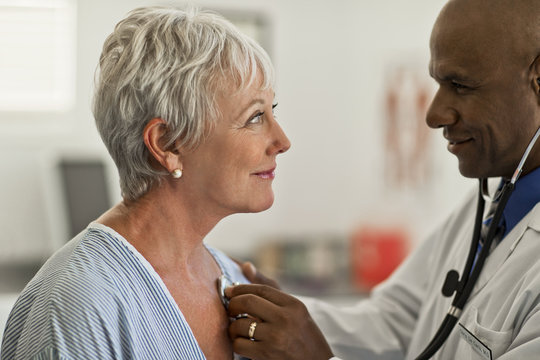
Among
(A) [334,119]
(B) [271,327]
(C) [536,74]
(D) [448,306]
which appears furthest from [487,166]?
(A) [334,119]

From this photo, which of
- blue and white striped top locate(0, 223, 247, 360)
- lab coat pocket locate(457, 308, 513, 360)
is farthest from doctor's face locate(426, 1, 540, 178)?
blue and white striped top locate(0, 223, 247, 360)

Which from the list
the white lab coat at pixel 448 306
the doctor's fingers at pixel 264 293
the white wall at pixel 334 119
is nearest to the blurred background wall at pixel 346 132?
the white wall at pixel 334 119

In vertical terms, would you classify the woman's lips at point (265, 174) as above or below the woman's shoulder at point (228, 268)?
above

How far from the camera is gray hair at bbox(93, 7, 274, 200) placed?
45.9 inches

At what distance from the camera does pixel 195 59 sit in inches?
46.3

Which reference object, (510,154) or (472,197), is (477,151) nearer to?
(510,154)

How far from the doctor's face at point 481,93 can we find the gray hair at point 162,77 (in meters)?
0.42

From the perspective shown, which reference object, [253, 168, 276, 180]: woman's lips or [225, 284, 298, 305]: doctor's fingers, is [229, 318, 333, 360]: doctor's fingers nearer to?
[225, 284, 298, 305]: doctor's fingers

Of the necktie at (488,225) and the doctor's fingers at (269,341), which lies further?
the necktie at (488,225)

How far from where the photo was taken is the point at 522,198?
143 cm

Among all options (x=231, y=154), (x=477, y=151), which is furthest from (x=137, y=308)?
(x=477, y=151)

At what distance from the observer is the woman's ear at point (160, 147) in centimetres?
119

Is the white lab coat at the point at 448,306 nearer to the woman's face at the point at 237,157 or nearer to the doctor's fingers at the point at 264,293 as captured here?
the doctor's fingers at the point at 264,293

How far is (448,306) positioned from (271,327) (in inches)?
18.1
